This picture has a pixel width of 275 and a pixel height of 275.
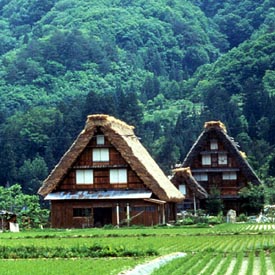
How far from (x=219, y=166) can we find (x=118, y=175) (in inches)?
661

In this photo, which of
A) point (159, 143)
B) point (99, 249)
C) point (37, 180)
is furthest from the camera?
point (159, 143)

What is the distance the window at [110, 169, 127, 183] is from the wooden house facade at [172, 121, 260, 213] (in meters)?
13.3

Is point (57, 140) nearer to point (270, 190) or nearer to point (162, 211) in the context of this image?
point (270, 190)

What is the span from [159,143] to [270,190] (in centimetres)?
3779

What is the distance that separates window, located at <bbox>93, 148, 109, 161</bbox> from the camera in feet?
168

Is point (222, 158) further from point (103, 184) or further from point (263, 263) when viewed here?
point (263, 263)

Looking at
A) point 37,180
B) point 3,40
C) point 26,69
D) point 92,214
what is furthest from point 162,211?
point 3,40

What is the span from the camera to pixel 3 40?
19712 cm

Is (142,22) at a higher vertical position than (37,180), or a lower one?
higher

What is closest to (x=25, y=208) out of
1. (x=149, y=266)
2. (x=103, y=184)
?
(x=103, y=184)

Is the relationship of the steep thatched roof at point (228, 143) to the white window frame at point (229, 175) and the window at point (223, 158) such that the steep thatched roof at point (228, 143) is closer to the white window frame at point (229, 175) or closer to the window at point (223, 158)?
the window at point (223, 158)

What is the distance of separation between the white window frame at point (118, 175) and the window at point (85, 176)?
122 centimetres

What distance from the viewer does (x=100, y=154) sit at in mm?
51188

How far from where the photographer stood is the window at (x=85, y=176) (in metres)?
51.3
